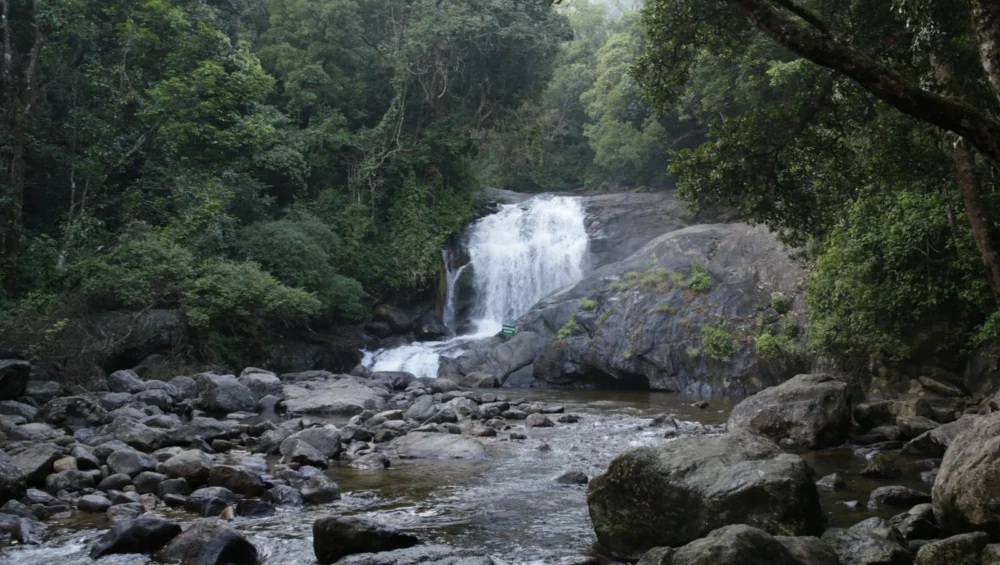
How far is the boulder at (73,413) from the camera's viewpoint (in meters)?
13.6

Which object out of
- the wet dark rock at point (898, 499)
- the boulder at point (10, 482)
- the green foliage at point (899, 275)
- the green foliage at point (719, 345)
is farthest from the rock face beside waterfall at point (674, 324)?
the boulder at point (10, 482)

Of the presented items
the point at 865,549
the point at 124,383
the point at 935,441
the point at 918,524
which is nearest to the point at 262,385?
the point at 124,383

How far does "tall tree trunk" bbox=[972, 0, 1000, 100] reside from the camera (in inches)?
220

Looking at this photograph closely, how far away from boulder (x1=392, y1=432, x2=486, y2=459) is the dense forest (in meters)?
4.78

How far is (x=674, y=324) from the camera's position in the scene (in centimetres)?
2238

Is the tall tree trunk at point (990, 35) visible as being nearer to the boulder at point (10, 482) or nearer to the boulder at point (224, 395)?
the boulder at point (10, 482)

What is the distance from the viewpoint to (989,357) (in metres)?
13.7

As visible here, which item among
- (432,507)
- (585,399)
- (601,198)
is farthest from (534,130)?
(432,507)

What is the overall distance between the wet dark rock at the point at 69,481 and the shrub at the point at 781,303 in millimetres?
16950

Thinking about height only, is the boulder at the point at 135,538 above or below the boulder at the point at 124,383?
above

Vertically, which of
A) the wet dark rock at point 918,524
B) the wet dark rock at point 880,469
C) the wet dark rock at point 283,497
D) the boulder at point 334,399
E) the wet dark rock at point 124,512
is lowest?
the boulder at point 334,399

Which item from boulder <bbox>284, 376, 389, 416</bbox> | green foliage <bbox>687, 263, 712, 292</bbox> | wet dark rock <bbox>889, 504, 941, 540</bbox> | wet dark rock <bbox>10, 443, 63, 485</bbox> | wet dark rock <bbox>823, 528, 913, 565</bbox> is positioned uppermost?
green foliage <bbox>687, 263, 712, 292</bbox>

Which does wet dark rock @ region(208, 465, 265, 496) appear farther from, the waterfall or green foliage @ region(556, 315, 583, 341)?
the waterfall

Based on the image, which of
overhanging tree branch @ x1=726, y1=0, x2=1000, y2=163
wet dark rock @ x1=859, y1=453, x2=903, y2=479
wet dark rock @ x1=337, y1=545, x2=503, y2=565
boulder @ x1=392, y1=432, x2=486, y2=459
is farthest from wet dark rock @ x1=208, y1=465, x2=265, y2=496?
wet dark rock @ x1=859, y1=453, x2=903, y2=479
